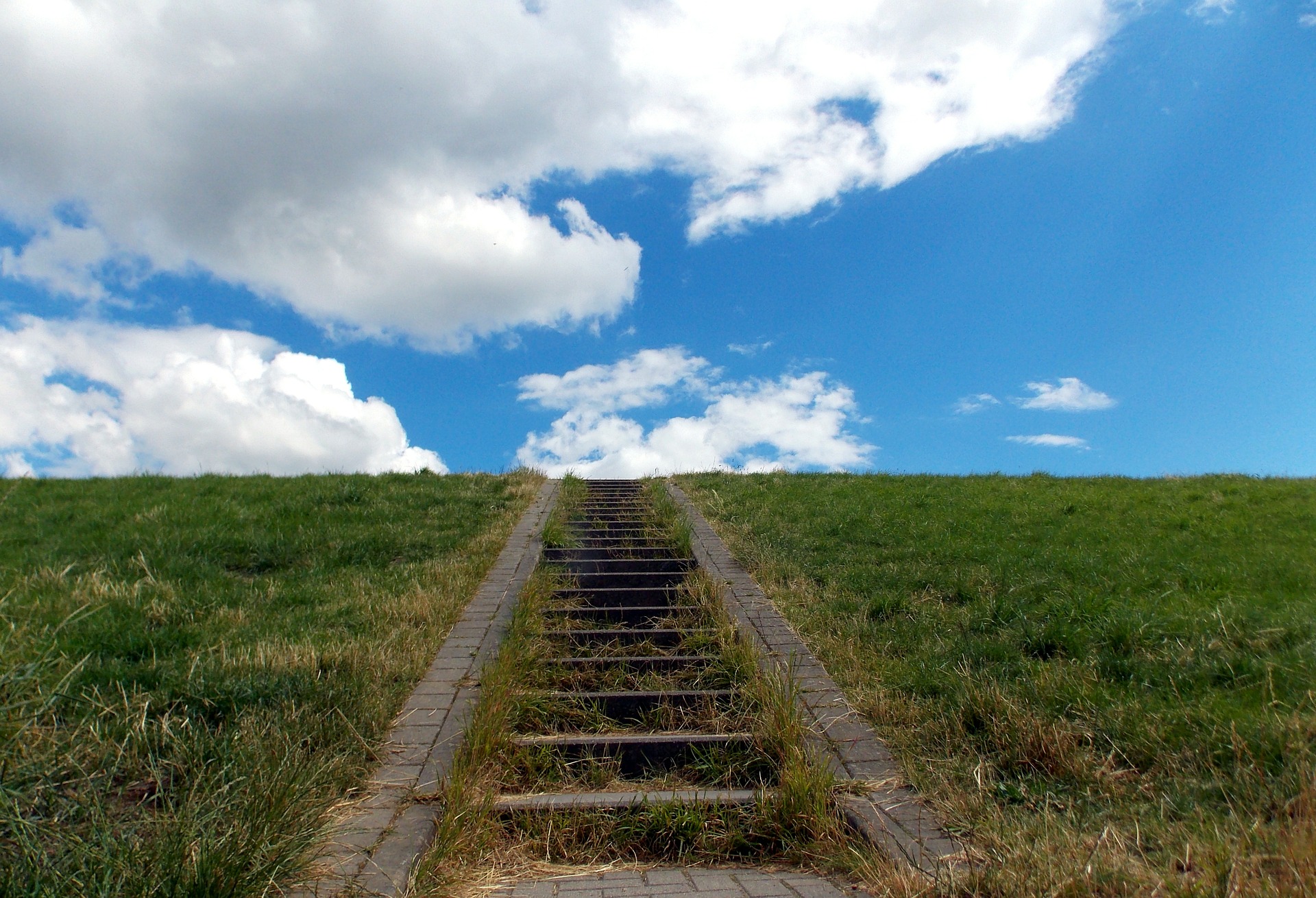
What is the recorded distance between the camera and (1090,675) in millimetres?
5281

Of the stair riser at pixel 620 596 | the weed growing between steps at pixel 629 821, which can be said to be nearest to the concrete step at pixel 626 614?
the stair riser at pixel 620 596

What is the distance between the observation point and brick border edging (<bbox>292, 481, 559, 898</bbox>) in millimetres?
3414

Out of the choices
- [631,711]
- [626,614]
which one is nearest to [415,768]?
[631,711]

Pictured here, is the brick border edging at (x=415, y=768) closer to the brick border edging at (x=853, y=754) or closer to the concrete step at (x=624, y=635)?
the concrete step at (x=624, y=635)

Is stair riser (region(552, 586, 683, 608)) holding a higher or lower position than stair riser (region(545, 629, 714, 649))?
higher

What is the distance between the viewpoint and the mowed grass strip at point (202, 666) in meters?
2.83

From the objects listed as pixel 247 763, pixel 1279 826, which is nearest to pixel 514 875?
pixel 247 763

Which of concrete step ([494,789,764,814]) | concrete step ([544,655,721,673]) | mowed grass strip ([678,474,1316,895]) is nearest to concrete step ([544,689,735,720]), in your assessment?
concrete step ([544,655,721,673])

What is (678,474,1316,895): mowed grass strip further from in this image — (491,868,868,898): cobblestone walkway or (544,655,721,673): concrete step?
(544,655,721,673): concrete step

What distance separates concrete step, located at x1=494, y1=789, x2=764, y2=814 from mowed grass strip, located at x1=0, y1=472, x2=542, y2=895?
0.89 m

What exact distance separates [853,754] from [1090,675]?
1.92 meters

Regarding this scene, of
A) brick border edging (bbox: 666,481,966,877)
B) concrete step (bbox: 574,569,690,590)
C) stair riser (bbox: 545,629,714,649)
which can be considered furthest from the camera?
concrete step (bbox: 574,569,690,590)

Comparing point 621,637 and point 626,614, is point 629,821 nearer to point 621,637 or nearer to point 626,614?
point 621,637

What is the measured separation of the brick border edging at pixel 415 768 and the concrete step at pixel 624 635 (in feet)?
1.85
